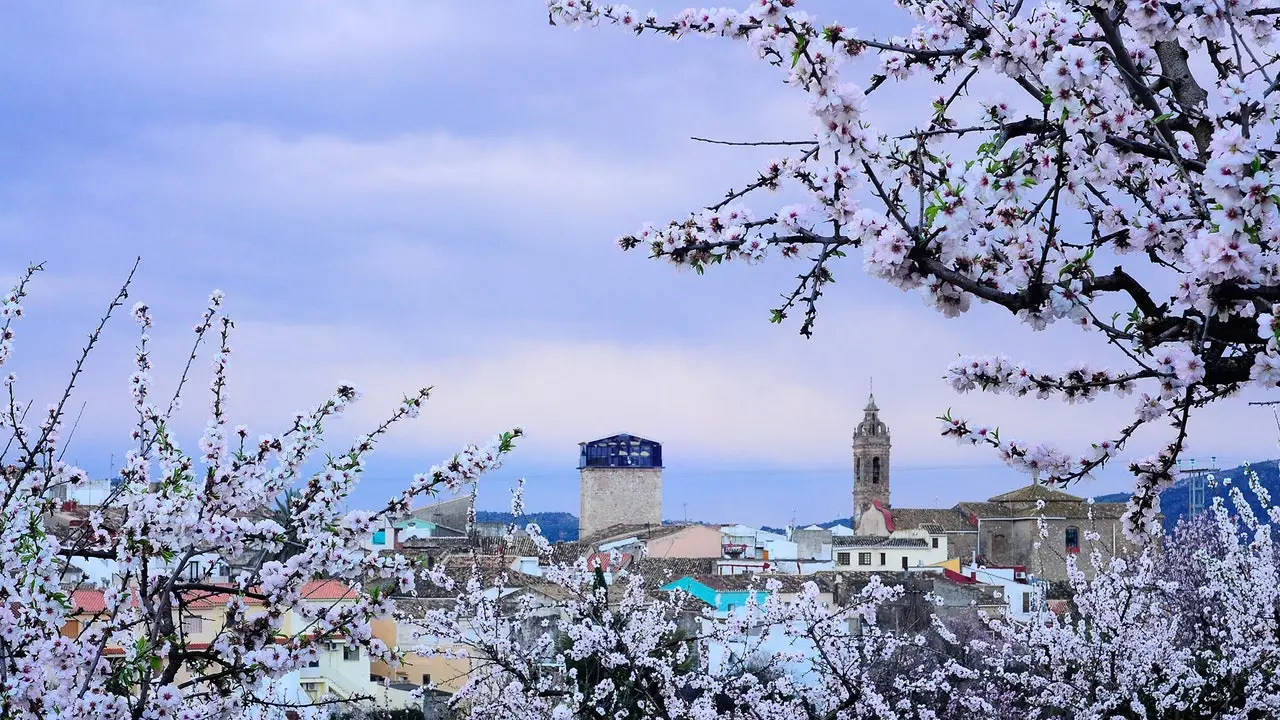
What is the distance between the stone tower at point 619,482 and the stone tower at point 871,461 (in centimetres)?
1990

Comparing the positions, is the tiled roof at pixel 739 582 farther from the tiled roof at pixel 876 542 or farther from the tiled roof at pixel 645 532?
the tiled roof at pixel 876 542

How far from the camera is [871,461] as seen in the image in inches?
3410

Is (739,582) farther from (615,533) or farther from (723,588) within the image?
(615,533)

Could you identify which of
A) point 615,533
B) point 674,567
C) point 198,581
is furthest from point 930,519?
point 198,581

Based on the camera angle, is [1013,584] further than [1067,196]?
Yes

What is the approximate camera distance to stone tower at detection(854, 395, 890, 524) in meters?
85.8

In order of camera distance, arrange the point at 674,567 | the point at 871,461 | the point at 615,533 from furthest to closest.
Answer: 1. the point at 871,461
2. the point at 615,533
3. the point at 674,567

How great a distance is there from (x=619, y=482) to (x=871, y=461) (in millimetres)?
22761

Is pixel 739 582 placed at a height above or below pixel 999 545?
below

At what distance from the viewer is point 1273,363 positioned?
11.4 feet

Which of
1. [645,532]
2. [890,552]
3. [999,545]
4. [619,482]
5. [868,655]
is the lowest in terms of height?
[868,655]

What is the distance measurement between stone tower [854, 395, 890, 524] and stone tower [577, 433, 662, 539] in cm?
1990

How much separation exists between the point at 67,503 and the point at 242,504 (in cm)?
229

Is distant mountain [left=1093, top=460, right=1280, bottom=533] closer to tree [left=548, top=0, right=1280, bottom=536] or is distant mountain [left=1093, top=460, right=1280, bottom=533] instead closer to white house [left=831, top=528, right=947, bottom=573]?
tree [left=548, top=0, right=1280, bottom=536]
